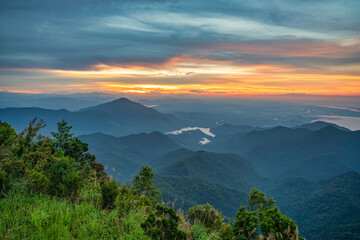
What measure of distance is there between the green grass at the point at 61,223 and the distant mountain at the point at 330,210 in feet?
401

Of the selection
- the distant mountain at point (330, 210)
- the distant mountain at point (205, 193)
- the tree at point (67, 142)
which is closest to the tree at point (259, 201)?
the tree at point (67, 142)

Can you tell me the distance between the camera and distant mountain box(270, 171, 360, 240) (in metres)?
105

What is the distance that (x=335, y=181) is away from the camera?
195 metres

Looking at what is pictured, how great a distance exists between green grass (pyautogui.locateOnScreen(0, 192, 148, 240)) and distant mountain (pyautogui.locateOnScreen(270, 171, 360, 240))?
122157 mm

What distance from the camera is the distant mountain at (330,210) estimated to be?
104856 mm

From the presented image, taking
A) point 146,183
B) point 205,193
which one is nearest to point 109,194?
point 146,183

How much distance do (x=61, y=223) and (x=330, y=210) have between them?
18234 centimetres

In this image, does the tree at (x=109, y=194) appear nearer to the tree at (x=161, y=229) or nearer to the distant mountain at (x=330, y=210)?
the tree at (x=161, y=229)

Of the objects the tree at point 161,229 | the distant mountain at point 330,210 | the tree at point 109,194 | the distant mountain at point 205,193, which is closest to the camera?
the tree at point 161,229

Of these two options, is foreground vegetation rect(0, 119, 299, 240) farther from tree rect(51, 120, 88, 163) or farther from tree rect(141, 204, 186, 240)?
tree rect(51, 120, 88, 163)

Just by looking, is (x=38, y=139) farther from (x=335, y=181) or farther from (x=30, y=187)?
(x=335, y=181)

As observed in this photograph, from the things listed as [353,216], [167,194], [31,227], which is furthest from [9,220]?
[353,216]

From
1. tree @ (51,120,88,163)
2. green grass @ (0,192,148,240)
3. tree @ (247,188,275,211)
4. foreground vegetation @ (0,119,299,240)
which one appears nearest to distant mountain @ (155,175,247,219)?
tree @ (247,188,275,211)

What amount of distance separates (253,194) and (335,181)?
22395 centimetres
